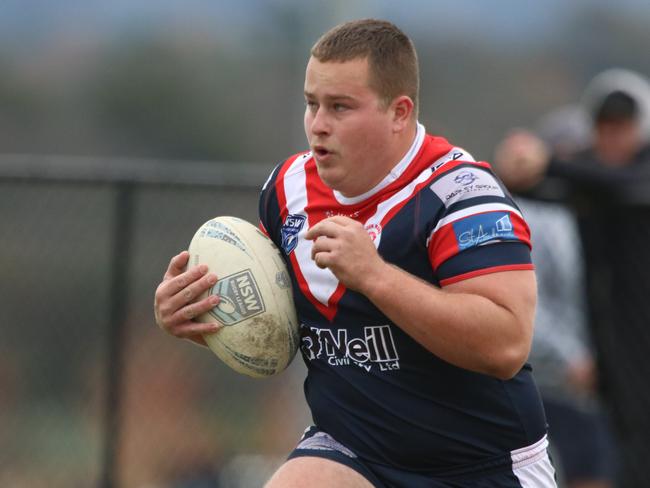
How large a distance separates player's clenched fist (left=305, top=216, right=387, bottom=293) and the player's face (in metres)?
0.28

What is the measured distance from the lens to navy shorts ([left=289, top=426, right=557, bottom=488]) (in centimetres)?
424

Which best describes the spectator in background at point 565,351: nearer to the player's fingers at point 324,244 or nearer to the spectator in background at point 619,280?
the spectator in background at point 619,280

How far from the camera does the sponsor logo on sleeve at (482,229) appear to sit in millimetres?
3951

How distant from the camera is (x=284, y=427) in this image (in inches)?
334

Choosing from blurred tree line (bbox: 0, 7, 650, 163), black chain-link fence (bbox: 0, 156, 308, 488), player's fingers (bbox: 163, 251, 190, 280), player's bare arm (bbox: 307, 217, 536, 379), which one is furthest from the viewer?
blurred tree line (bbox: 0, 7, 650, 163)

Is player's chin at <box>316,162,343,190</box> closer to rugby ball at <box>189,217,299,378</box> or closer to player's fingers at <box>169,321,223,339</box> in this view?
rugby ball at <box>189,217,299,378</box>

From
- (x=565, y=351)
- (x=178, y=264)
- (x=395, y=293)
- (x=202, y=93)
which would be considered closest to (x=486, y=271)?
(x=395, y=293)

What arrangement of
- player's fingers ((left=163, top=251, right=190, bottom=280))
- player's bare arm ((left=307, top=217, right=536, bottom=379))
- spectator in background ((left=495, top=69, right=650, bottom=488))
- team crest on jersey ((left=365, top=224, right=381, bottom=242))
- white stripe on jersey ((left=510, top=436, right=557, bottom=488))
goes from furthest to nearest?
spectator in background ((left=495, top=69, right=650, bottom=488))
player's fingers ((left=163, top=251, right=190, bottom=280))
white stripe on jersey ((left=510, top=436, right=557, bottom=488))
team crest on jersey ((left=365, top=224, right=381, bottom=242))
player's bare arm ((left=307, top=217, right=536, bottom=379))

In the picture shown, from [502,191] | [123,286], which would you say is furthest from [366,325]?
[123,286]

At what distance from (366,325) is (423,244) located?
35 cm

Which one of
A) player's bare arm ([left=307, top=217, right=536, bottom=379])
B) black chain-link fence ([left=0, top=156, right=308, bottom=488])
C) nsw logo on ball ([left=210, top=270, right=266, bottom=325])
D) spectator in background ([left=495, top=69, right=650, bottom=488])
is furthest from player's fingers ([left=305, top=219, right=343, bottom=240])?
spectator in background ([left=495, top=69, right=650, bottom=488])

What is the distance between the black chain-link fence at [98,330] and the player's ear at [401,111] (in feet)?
12.3

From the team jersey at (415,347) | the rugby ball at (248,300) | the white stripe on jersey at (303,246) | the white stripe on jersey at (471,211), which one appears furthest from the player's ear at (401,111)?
the rugby ball at (248,300)

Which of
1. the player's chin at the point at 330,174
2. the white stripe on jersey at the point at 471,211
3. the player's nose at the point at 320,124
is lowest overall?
the white stripe on jersey at the point at 471,211
